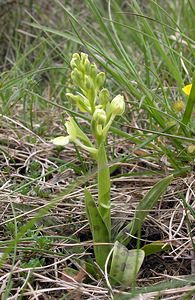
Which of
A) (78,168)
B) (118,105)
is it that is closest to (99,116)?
(118,105)

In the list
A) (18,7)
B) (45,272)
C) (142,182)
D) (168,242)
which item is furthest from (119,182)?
(18,7)

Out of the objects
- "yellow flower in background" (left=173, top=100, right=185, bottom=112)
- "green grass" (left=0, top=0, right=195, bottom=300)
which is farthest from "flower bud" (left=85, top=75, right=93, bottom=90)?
"yellow flower in background" (left=173, top=100, right=185, bottom=112)

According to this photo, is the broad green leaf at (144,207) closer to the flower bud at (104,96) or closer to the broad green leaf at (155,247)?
the broad green leaf at (155,247)

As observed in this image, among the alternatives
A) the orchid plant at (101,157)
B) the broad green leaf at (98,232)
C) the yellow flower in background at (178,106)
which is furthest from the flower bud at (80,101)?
the yellow flower in background at (178,106)

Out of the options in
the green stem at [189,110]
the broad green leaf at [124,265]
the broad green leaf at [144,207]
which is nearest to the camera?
the broad green leaf at [124,265]

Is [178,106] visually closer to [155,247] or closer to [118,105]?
[118,105]

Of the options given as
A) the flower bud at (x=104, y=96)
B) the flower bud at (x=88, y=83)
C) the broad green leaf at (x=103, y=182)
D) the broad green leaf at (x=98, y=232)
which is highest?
the flower bud at (x=88, y=83)
